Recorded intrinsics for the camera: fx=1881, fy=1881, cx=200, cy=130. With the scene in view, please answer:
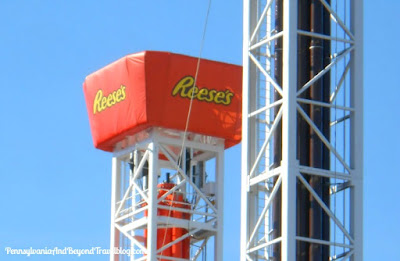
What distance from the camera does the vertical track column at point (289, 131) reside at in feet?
170

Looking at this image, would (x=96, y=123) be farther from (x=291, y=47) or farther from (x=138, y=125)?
(x=291, y=47)

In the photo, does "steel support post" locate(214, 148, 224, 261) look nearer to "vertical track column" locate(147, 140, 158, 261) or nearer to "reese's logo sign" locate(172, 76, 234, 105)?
"reese's logo sign" locate(172, 76, 234, 105)

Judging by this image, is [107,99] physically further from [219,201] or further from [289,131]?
[289,131]

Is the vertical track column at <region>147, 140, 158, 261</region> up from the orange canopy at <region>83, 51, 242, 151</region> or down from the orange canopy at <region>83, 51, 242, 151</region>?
down

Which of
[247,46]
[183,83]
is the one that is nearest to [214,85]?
[183,83]

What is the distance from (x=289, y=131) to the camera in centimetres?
5262

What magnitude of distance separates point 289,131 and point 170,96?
22.5 m

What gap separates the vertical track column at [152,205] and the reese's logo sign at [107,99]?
2537 millimetres

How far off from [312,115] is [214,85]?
22.1 metres

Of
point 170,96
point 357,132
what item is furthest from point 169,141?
point 357,132

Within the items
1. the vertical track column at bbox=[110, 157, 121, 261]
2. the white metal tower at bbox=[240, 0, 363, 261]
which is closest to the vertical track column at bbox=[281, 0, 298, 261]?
the white metal tower at bbox=[240, 0, 363, 261]

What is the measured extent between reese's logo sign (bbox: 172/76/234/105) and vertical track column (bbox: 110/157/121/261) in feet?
14.3

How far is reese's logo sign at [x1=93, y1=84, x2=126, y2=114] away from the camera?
75.9 metres

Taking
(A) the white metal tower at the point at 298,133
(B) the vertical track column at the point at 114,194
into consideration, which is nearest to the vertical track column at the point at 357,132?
(A) the white metal tower at the point at 298,133
